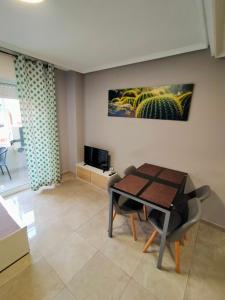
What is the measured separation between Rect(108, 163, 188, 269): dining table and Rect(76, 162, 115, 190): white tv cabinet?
3.09 ft

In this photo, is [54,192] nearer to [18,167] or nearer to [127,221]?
[18,167]

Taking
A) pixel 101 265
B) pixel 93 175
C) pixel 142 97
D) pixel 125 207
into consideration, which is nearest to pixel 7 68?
pixel 142 97

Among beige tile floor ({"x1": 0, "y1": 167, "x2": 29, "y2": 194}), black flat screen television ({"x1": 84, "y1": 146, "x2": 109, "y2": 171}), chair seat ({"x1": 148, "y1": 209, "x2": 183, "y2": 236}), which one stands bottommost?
beige tile floor ({"x1": 0, "y1": 167, "x2": 29, "y2": 194})

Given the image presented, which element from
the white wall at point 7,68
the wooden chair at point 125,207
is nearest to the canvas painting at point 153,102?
the wooden chair at point 125,207

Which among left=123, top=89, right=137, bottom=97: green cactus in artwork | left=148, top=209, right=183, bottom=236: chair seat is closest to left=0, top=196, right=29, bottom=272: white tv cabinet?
left=148, top=209, right=183, bottom=236: chair seat

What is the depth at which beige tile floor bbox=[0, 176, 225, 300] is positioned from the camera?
1.40 meters

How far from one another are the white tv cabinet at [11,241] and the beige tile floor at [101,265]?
0.27ft

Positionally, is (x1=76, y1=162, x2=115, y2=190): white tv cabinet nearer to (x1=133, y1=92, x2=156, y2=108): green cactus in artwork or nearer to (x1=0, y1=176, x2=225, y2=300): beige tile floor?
(x1=0, y1=176, x2=225, y2=300): beige tile floor

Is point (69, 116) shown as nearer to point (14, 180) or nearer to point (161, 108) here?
point (14, 180)

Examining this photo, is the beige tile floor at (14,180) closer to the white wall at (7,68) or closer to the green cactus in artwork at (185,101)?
the white wall at (7,68)

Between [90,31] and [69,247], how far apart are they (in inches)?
98.9

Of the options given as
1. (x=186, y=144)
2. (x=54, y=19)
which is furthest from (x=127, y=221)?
(x=54, y=19)

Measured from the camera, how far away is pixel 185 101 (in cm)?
218

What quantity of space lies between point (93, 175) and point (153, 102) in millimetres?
1884
